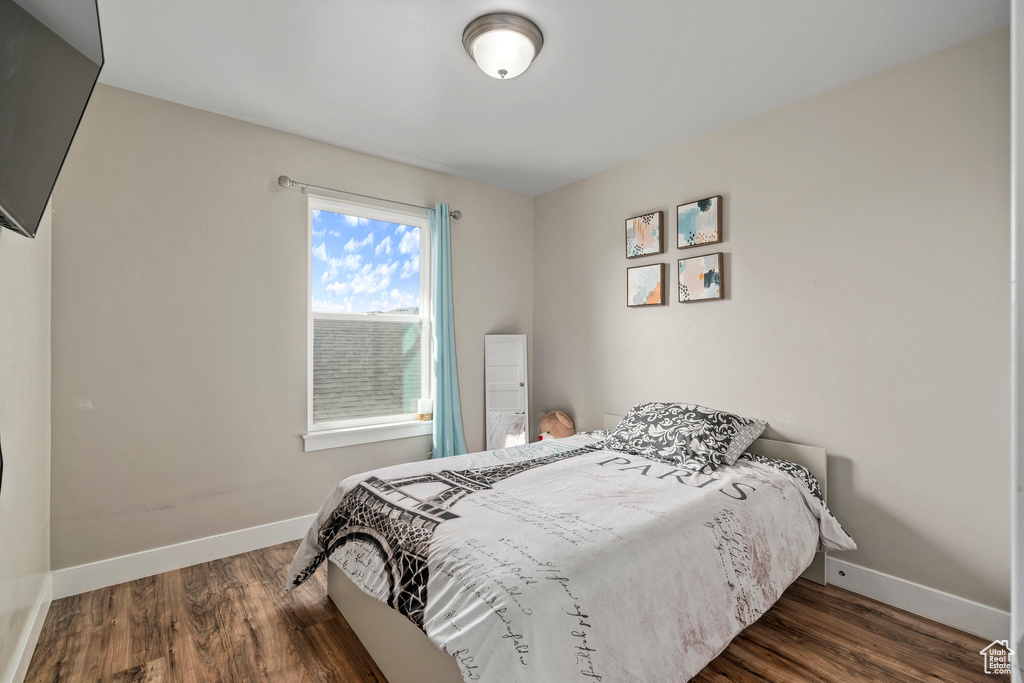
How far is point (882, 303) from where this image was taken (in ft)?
7.61

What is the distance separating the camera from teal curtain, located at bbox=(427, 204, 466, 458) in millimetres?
3551

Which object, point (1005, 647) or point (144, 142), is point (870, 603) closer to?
point (1005, 647)

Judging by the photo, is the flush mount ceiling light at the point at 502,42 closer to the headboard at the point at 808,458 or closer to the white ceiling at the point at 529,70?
the white ceiling at the point at 529,70

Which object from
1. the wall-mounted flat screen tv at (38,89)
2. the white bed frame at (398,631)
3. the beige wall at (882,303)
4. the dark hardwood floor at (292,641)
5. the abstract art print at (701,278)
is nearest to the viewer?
the wall-mounted flat screen tv at (38,89)

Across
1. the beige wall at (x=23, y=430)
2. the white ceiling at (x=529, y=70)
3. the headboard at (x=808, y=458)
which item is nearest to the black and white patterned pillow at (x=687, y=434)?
the headboard at (x=808, y=458)

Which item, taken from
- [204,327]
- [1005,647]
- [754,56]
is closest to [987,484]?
[1005,647]

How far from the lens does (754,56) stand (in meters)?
2.21

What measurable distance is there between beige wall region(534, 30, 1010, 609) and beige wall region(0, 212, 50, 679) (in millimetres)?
3211

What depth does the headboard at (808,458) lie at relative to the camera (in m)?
2.47

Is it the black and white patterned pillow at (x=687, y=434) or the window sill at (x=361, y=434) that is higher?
the black and white patterned pillow at (x=687, y=434)

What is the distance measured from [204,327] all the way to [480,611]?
236 centimetres

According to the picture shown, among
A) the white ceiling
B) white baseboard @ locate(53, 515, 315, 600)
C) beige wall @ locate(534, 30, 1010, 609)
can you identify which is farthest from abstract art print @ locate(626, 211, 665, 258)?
white baseboard @ locate(53, 515, 315, 600)

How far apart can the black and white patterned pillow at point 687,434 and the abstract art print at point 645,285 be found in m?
0.77

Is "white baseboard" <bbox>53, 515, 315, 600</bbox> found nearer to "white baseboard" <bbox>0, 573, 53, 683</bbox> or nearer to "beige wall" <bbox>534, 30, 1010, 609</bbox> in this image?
"white baseboard" <bbox>0, 573, 53, 683</bbox>
